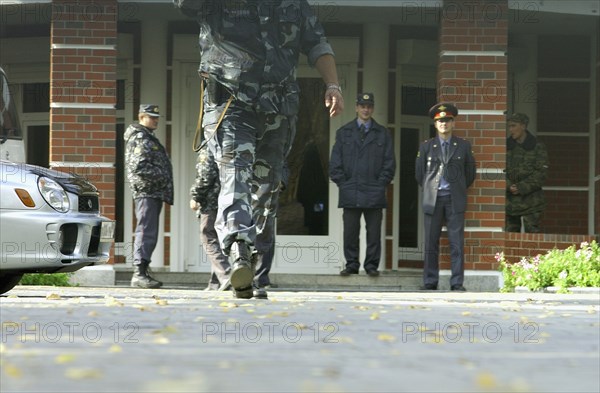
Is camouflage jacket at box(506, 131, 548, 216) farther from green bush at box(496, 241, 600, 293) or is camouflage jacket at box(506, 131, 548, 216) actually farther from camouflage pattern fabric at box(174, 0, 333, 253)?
camouflage pattern fabric at box(174, 0, 333, 253)

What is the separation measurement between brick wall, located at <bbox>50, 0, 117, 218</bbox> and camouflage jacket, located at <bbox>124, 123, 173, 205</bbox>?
155cm

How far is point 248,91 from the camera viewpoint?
9.05 metres

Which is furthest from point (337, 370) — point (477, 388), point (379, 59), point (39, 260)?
point (379, 59)

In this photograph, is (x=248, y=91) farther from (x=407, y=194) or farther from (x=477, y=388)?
(x=407, y=194)

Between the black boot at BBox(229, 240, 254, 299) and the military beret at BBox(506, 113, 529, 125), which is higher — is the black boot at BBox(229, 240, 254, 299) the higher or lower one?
the lower one

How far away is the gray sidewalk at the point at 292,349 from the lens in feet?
14.3

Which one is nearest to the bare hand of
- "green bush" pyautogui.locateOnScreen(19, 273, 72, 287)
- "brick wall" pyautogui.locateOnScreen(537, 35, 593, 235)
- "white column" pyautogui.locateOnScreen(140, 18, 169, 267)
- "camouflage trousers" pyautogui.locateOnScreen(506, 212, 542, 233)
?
"green bush" pyautogui.locateOnScreen(19, 273, 72, 287)

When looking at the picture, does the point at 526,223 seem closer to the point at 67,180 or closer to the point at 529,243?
the point at 529,243

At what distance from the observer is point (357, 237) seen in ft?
52.2

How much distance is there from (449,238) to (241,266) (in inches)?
272

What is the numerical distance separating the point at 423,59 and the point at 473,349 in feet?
42.0

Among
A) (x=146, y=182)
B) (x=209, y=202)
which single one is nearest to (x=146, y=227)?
(x=146, y=182)

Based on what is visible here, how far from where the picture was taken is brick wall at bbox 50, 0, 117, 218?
15945 millimetres

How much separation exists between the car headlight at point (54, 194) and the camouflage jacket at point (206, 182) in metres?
1.99
